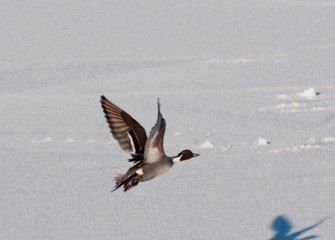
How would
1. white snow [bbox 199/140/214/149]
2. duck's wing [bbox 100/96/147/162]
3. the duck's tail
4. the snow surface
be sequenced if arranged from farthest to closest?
white snow [bbox 199/140/214/149], the snow surface, duck's wing [bbox 100/96/147/162], the duck's tail

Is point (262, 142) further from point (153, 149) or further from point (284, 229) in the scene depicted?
point (153, 149)

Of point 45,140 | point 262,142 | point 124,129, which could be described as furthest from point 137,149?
point 45,140

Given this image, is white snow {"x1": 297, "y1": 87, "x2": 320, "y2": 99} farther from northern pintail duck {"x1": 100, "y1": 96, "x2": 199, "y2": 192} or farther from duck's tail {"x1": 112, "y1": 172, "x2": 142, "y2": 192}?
duck's tail {"x1": 112, "y1": 172, "x2": 142, "y2": 192}

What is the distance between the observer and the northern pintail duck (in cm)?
499

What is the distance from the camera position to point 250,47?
53.4ft

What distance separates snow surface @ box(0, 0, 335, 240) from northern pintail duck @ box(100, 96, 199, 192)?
2086mm

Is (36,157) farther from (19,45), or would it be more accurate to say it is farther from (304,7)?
(304,7)

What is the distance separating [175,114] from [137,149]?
6411 mm

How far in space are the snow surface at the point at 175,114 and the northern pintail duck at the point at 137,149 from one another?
209 centimetres

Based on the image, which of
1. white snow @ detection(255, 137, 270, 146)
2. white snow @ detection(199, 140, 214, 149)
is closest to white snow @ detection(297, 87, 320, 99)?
white snow @ detection(255, 137, 270, 146)

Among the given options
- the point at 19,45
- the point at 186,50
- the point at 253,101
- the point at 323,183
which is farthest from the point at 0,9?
the point at 323,183

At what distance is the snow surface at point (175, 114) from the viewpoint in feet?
25.8

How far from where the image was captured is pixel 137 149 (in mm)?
5285

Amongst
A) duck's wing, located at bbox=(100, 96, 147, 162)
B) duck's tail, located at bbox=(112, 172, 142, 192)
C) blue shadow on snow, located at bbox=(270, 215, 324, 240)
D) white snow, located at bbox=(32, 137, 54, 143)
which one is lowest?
blue shadow on snow, located at bbox=(270, 215, 324, 240)
